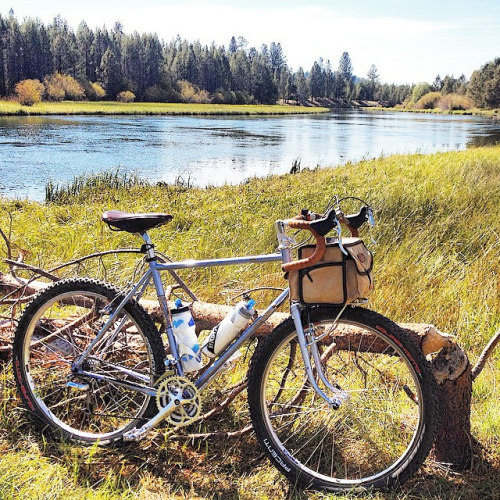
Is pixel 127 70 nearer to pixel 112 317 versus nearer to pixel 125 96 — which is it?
pixel 125 96

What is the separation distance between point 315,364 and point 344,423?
1.85 feet

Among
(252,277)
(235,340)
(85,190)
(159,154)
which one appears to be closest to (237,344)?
(235,340)

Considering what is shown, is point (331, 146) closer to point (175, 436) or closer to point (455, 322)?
point (455, 322)

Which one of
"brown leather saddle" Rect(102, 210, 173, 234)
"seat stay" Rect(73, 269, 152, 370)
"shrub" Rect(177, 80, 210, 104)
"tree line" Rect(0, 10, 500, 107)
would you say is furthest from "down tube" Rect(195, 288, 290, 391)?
"shrub" Rect(177, 80, 210, 104)

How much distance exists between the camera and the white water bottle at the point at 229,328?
9.11 ft

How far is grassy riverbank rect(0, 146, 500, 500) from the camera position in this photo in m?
2.81

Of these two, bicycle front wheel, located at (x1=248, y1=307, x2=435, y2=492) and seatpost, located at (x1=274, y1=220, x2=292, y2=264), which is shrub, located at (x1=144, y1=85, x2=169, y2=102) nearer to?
bicycle front wheel, located at (x1=248, y1=307, x2=435, y2=492)

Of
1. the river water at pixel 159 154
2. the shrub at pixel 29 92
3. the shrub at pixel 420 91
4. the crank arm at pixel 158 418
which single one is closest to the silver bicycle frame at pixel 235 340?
the crank arm at pixel 158 418

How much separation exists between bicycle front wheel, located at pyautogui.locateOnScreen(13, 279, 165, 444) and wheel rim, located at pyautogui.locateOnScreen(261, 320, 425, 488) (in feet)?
2.53

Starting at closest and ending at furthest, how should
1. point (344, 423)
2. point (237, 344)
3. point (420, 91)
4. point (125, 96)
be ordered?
point (237, 344)
point (344, 423)
point (125, 96)
point (420, 91)

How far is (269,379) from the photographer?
305cm

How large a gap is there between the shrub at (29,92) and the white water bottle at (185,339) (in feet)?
238

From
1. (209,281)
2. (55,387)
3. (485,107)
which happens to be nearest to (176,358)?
(55,387)

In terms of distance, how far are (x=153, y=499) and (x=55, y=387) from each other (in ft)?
3.46
